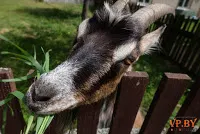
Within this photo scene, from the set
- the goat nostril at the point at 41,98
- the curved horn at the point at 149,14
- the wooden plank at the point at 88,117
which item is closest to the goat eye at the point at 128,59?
the curved horn at the point at 149,14

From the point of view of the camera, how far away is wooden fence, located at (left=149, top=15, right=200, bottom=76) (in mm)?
7333

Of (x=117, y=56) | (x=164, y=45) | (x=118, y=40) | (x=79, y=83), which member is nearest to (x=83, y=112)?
(x=79, y=83)

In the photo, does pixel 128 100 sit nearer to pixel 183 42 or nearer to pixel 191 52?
pixel 191 52

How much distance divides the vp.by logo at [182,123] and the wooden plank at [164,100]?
169 millimetres

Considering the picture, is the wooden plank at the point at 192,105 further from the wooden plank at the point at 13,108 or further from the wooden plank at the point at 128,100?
the wooden plank at the point at 13,108

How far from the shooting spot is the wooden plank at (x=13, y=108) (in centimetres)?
170

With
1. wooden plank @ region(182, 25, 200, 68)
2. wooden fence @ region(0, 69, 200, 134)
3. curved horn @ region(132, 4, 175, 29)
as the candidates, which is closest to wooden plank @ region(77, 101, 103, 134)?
wooden fence @ region(0, 69, 200, 134)

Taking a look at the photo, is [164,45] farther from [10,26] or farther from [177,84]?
[177,84]

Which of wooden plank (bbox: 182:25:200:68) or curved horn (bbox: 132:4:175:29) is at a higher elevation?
curved horn (bbox: 132:4:175:29)

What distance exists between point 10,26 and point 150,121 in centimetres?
832

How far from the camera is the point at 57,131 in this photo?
2.31 m

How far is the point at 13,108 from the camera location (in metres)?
2.02

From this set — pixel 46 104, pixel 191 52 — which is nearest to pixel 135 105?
pixel 46 104

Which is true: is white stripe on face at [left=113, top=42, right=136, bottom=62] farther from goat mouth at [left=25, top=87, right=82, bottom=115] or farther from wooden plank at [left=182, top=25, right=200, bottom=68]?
wooden plank at [left=182, top=25, right=200, bottom=68]
